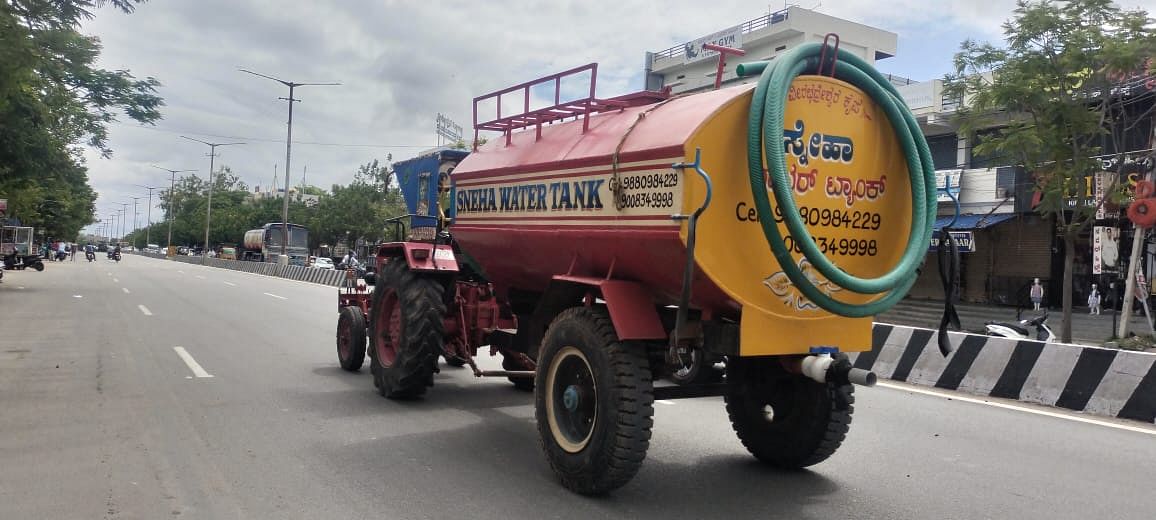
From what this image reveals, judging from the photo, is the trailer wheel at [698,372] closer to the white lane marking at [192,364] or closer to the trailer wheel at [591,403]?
the trailer wheel at [591,403]

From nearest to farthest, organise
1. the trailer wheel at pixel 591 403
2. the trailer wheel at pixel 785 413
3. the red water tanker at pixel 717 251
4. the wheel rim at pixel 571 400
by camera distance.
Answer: the red water tanker at pixel 717 251
the trailer wheel at pixel 591 403
the wheel rim at pixel 571 400
the trailer wheel at pixel 785 413

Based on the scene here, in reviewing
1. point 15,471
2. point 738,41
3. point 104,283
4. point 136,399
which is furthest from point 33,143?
point 738,41

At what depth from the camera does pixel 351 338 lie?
9070 millimetres

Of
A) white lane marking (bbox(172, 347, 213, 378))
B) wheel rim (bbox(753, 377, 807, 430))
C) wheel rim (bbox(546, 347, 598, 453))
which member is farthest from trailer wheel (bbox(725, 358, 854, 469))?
white lane marking (bbox(172, 347, 213, 378))

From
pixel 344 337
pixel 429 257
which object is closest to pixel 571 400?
pixel 429 257

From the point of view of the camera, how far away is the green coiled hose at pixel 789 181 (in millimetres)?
4141

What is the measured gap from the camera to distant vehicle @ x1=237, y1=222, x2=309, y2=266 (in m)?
50.9

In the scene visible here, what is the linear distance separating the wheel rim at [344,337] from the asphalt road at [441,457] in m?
0.22

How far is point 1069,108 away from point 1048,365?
22.7ft

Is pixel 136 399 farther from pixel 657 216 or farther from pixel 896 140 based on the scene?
pixel 896 140

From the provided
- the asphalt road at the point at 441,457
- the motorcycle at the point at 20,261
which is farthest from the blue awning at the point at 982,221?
the motorcycle at the point at 20,261

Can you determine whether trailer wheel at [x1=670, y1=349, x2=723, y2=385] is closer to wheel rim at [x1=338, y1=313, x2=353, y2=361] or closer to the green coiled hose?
the green coiled hose

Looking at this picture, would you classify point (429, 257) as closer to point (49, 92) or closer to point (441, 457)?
point (441, 457)

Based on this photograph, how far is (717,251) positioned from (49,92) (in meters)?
19.9
